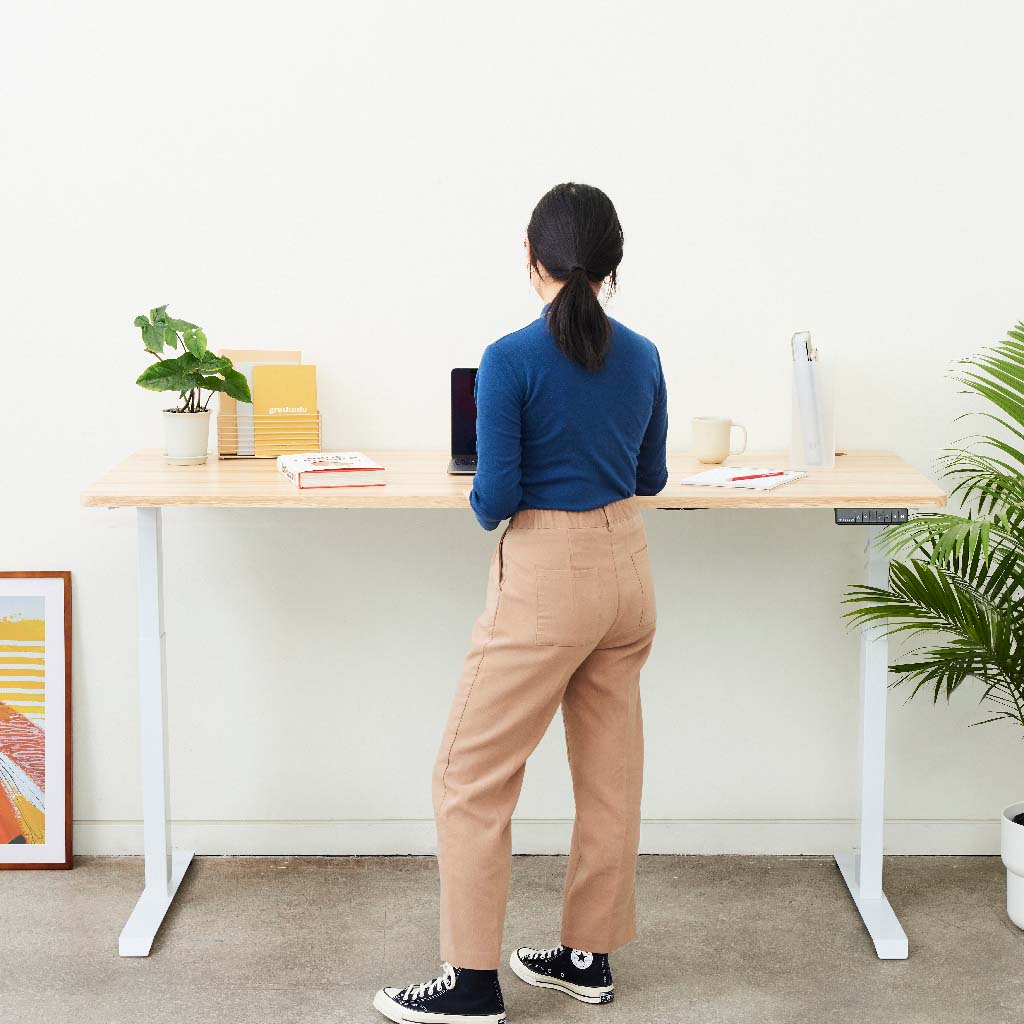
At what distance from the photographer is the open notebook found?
243 centimetres

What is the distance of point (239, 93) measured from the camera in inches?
110

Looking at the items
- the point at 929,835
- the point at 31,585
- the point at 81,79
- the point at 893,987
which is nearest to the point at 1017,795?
the point at 929,835

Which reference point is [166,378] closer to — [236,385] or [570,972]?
[236,385]

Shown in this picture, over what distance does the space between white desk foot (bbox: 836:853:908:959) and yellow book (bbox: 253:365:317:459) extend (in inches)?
61.8

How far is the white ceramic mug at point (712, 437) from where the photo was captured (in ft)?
8.89

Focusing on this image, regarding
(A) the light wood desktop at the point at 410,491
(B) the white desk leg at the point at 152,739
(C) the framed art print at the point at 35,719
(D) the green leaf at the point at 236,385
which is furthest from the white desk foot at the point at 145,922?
(D) the green leaf at the point at 236,385

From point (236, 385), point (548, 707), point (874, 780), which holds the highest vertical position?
point (236, 385)

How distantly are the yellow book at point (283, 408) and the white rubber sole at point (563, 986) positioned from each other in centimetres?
118

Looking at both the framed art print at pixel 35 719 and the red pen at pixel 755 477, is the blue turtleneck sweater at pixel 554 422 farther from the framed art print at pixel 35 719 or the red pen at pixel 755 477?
the framed art print at pixel 35 719

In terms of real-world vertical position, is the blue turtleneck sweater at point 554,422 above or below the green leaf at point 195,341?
below

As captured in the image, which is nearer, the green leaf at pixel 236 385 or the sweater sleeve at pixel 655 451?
the sweater sleeve at pixel 655 451

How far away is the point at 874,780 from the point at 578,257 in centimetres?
136

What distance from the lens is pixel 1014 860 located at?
264cm

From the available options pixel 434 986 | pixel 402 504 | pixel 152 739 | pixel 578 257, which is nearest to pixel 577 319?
pixel 578 257
